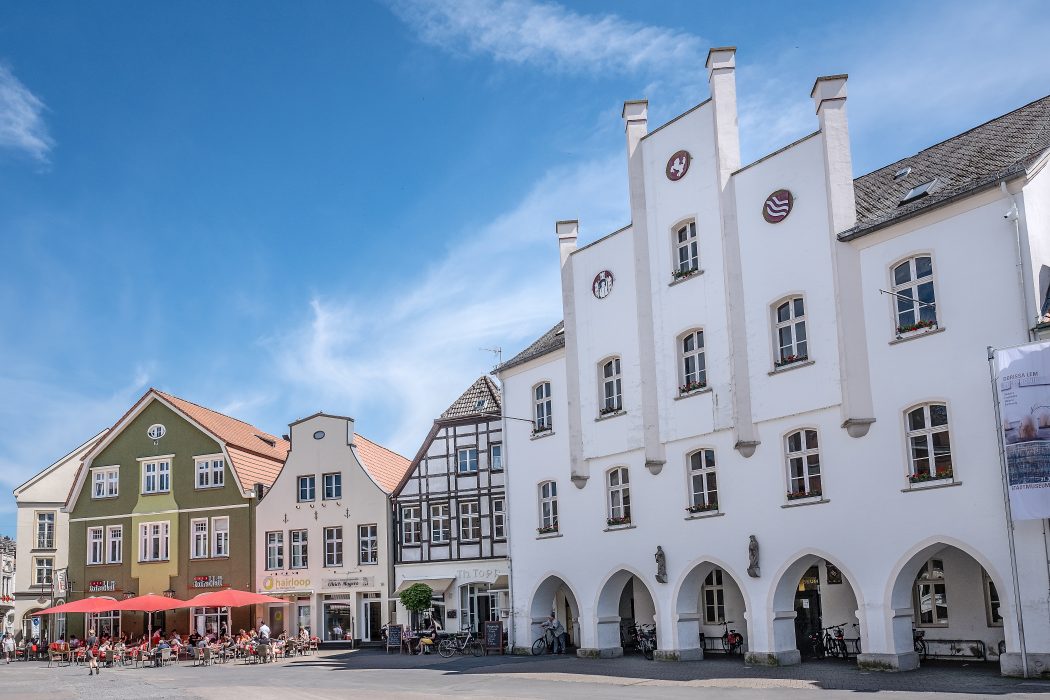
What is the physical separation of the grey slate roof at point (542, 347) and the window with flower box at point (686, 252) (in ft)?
16.9

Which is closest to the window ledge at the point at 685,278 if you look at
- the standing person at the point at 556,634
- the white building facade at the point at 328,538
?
the standing person at the point at 556,634

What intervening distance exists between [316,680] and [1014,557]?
53.0 ft

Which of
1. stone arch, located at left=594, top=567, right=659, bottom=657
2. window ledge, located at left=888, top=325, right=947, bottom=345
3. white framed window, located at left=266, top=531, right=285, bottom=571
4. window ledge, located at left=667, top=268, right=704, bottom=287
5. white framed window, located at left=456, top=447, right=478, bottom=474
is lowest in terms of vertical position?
stone arch, located at left=594, top=567, right=659, bottom=657

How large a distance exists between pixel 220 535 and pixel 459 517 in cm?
1065

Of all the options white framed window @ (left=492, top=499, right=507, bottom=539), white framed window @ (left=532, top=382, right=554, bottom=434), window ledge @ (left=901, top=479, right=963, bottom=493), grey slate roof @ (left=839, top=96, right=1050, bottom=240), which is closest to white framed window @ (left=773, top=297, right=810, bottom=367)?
grey slate roof @ (left=839, top=96, right=1050, bottom=240)

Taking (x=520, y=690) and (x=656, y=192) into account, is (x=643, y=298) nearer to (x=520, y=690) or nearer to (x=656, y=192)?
(x=656, y=192)

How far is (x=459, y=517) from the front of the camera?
38.0 metres

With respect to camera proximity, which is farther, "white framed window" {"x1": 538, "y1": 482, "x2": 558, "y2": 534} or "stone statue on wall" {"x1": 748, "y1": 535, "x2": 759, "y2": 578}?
"white framed window" {"x1": 538, "y1": 482, "x2": 558, "y2": 534}

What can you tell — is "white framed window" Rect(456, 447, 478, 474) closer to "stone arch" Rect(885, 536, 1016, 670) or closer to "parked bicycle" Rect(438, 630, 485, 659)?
"parked bicycle" Rect(438, 630, 485, 659)

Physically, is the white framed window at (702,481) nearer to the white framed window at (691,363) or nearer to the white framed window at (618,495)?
the white framed window at (691,363)

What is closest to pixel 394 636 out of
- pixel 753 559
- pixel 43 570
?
pixel 753 559

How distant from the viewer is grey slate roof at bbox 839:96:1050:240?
21.7 metres

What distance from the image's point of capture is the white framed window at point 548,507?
31641 millimetres

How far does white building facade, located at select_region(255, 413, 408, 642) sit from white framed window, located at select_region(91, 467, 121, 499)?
7607 mm
